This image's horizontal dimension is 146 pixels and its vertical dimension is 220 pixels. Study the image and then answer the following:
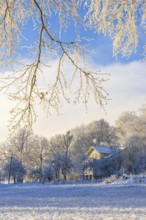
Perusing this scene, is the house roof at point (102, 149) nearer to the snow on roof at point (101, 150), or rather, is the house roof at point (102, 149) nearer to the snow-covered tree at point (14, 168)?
the snow on roof at point (101, 150)

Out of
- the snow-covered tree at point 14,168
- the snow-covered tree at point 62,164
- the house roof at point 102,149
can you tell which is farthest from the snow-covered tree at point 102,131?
the snow-covered tree at point 14,168

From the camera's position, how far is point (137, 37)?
17.6 ft

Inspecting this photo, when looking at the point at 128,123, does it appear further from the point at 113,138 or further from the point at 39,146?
the point at 39,146

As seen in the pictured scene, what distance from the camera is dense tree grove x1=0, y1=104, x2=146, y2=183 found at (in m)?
60.0

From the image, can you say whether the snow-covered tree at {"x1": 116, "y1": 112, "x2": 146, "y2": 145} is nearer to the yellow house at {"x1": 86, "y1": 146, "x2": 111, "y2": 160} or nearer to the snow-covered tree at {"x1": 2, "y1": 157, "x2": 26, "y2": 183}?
the yellow house at {"x1": 86, "y1": 146, "x2": 111, "y2": 160}

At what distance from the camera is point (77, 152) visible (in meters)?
75.6

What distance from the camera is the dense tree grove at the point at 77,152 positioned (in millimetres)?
60031

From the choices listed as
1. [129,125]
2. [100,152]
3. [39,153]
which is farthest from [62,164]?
[129,125]

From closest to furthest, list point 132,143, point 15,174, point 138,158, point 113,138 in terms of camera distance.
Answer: point 138,158
point 132,143
point 15,174
point 113,138

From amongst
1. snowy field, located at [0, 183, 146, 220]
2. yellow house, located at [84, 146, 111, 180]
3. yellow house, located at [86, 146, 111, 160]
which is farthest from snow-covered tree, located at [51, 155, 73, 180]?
snowy field, located at [0, 183, 146, 220]

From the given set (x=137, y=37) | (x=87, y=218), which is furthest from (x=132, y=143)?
(x=137, y=37)

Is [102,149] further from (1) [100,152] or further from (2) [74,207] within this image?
(2) [74,207]

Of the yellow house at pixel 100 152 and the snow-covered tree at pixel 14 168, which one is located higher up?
the yellow house at pixel 100 152

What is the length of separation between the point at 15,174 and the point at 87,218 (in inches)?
2142
